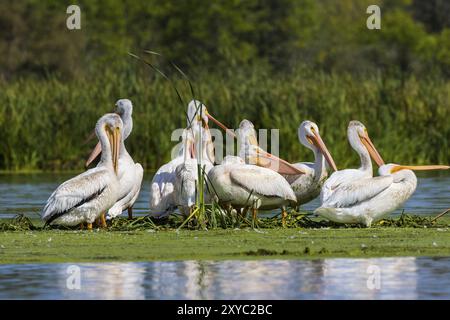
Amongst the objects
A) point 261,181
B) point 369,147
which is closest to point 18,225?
point 261,181

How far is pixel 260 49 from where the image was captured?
4291 cm

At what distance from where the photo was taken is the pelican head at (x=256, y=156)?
13078 mm

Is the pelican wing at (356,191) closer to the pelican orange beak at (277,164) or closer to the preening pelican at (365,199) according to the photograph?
the preening pelican at (365,199)

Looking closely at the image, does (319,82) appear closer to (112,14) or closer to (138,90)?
(138,90)

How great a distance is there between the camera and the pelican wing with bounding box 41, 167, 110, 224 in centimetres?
1184

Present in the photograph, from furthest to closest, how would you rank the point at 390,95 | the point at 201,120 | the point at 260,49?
the point at 260,49
the point at 390,95
the point at 201,120

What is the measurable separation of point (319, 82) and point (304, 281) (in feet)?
42.7

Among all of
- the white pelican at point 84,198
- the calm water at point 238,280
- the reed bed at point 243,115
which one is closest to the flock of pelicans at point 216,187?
A: the white pelican at point 84,198

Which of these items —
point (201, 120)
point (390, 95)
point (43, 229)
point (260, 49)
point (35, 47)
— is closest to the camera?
point (43, 229)

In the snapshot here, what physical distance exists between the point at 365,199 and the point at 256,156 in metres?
1.87

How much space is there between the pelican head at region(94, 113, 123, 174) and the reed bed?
24.1 feet

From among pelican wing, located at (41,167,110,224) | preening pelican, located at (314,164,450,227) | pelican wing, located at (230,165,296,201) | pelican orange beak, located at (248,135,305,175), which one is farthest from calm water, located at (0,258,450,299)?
pelican orange beak, located at (248,135,305,175)

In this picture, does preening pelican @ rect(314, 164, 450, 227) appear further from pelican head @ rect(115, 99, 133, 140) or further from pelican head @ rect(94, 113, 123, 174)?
pelican head @ rect(115, 99, 133, 140)
